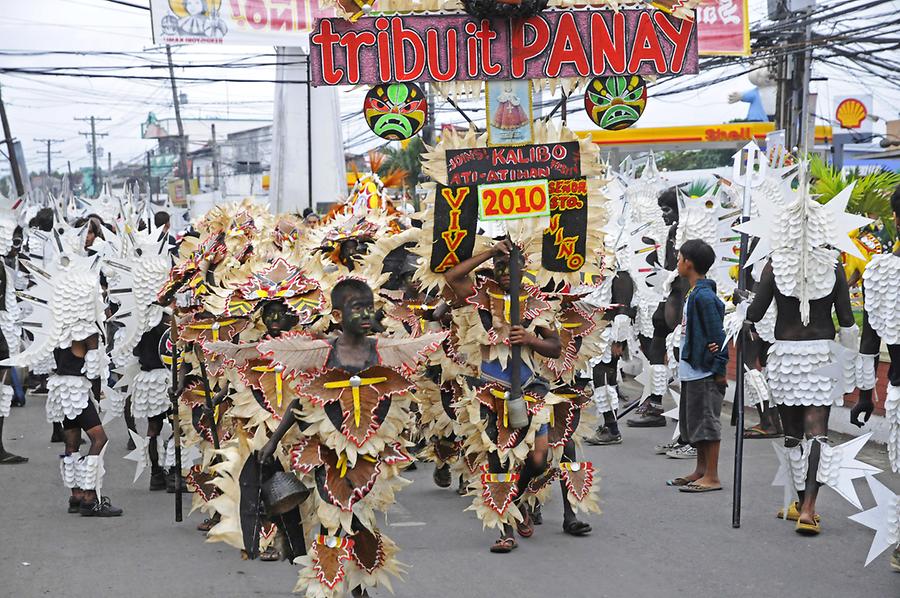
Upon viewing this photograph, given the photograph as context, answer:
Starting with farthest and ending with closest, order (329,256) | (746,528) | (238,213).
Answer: (238,213), (329,256), (746,528)

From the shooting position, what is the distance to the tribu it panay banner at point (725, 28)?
25453 millimetres

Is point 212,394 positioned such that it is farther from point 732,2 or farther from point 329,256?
point 732,2

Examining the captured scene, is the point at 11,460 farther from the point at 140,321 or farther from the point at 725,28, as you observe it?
the point at 725,28

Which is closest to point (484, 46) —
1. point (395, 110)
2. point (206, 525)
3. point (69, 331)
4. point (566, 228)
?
point (395, 110)

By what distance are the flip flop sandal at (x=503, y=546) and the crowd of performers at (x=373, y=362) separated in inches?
0.8

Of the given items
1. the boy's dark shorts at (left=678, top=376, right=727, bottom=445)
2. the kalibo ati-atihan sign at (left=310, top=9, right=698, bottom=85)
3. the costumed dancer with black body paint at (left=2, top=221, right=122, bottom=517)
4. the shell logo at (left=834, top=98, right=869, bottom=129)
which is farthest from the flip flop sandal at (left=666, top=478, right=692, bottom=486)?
the shell logo at (left=834, top=98, right=869, bottom=129)

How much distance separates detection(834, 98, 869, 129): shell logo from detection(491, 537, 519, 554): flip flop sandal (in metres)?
33.7

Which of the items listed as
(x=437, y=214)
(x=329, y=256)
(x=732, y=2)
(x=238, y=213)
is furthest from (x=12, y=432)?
(x=732, y=2)

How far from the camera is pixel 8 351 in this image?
38.0 ft

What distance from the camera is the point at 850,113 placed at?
38344 millimetres

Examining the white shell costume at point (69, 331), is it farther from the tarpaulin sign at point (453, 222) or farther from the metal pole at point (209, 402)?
the tarpaulin sign at point (453, 222)

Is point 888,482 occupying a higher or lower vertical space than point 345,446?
lower

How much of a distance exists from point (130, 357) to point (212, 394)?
1622 mm

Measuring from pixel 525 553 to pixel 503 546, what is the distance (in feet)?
0.49
